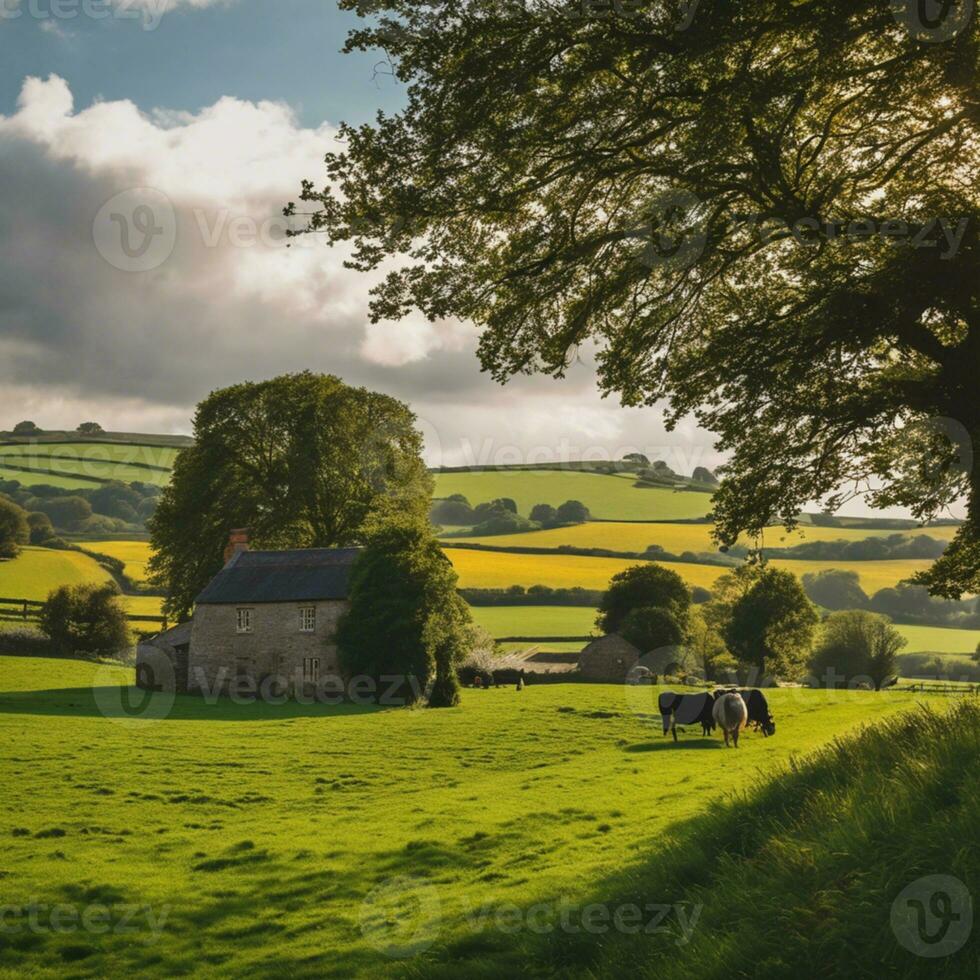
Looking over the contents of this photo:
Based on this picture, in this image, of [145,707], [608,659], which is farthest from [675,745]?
[608,659]

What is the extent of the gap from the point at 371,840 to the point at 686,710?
768 inches

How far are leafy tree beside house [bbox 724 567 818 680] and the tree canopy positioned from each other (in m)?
54.5

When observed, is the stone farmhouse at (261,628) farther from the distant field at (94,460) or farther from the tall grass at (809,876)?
the distant field at (94,460)

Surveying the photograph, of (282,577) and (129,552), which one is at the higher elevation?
(129,552)

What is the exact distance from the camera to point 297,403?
6266 centimetres

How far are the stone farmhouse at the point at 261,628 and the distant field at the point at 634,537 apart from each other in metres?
50.3

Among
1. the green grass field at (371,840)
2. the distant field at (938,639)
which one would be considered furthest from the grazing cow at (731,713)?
the distant field at (938,639)

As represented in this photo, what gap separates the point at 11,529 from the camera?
296 feet

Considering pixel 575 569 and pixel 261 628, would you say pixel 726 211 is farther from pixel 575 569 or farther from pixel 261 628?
pixel 575 569

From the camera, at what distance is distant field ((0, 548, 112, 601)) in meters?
79.3

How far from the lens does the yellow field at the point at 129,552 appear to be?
9331 centimetres

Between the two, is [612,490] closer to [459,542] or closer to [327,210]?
[459,542]

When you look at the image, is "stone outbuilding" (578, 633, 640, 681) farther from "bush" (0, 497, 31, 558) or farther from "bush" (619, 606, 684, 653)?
"bush" (0, 497, 31, 558)

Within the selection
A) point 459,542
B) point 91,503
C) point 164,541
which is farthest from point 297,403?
point 91,503
